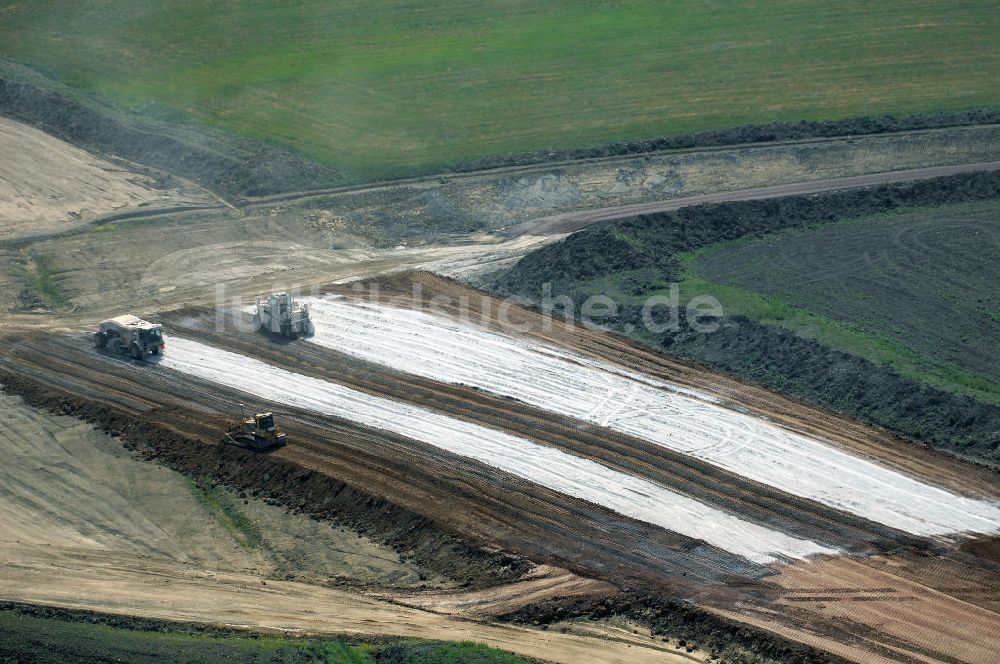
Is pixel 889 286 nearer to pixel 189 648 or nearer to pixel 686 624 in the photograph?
pixel 686 624

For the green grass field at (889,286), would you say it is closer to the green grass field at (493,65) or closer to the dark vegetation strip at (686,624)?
the dark vegetation strip at (686,624)

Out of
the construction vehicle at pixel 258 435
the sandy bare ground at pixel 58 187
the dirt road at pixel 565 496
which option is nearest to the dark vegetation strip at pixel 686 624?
the dirt road at pixel 565 496

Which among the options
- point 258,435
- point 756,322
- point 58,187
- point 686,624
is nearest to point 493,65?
point 58,187

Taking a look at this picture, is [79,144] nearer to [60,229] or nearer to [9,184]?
[9,184]

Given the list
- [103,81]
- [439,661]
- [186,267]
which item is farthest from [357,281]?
[103,81]

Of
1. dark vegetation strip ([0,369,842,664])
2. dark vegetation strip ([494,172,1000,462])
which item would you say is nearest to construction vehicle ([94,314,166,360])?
dark vegetation strip ([0,369,842,664])
